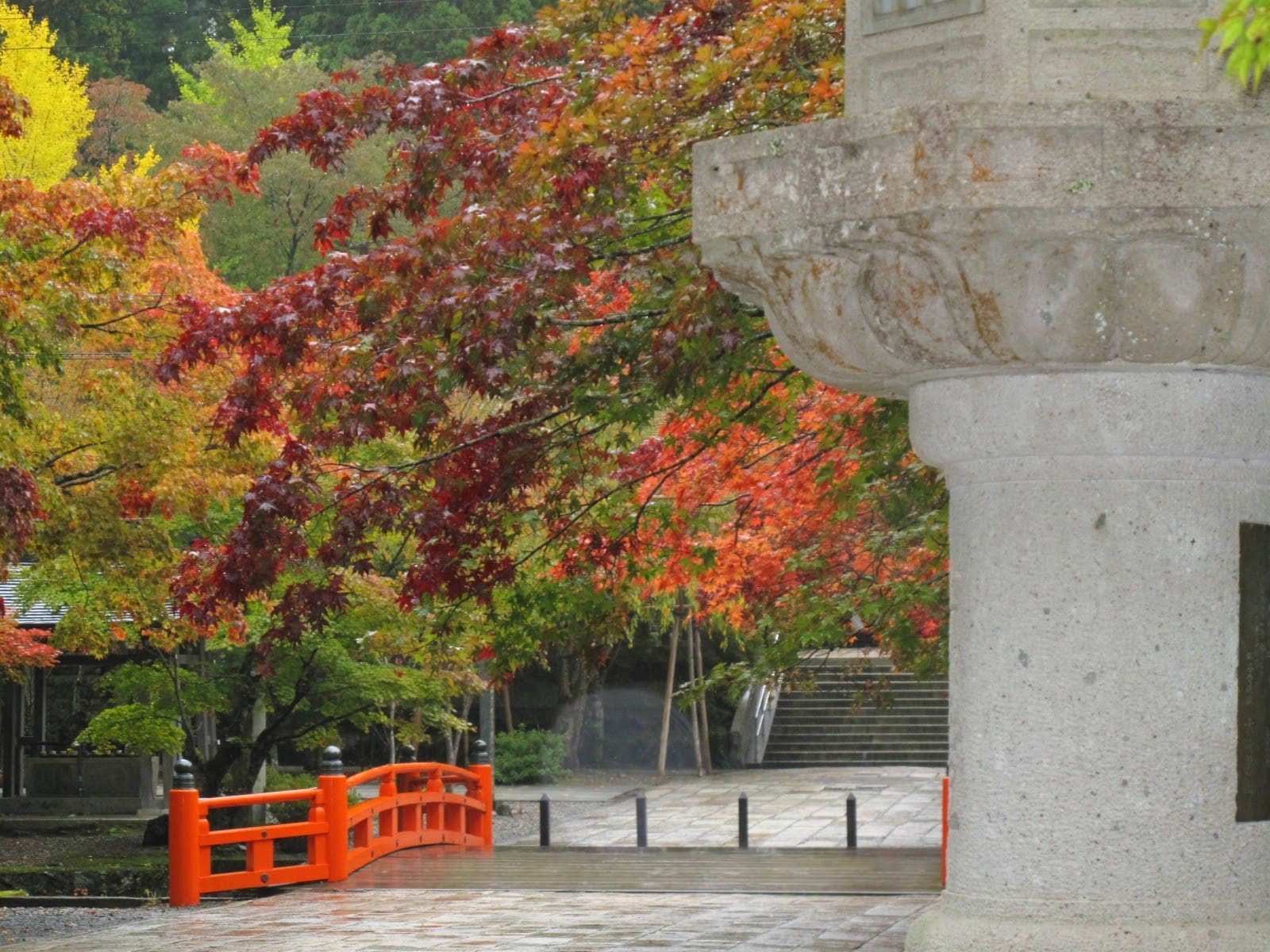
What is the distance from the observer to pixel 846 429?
1031 centimetres

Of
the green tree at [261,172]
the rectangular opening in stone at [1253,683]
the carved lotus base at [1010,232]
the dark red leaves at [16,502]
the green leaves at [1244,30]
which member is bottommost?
the rectangular opening in stone at [1253,683]

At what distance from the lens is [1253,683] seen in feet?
15.7

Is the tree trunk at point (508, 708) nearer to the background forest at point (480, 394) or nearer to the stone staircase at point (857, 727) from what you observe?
the stone staircase at point (857, 727)

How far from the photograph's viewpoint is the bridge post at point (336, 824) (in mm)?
13195

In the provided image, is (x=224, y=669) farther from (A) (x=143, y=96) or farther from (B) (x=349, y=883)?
(A) (x=143, y=96)

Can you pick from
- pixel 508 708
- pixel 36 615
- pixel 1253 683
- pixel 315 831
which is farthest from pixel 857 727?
pixel 1253 683

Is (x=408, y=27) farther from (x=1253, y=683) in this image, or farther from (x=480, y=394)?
(x=1253, y=683)

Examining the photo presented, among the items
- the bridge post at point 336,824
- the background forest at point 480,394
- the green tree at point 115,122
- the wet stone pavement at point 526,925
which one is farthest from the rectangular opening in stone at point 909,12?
the green tree at point 115,122

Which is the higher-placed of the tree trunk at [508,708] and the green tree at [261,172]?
the green tree at [261,172]

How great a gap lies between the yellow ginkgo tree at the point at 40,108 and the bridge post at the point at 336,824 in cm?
2305

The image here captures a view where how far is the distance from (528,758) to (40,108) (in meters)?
16.6

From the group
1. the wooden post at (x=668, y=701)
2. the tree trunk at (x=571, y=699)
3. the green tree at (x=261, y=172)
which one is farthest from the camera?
the green tree at (x=261, y=172)

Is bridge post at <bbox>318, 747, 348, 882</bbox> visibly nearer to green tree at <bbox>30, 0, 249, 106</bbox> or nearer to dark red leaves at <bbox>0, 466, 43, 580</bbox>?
dark red leaves at <bbox>0, 466, 43, 580</bbox>

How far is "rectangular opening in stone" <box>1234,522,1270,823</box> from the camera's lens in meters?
4.75
